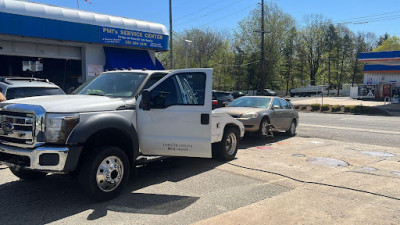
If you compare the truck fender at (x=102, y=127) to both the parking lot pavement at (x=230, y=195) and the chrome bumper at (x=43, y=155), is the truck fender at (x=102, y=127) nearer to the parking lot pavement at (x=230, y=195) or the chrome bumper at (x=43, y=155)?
the chrome bumper at (x=43, y=155)

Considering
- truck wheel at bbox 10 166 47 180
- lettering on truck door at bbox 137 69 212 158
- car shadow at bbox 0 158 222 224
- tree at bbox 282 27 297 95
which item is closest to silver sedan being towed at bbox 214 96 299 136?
lettering on truck door at bbox 137 69 212 158

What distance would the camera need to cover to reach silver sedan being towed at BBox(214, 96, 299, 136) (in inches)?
393

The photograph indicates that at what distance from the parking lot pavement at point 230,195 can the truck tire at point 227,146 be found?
0.63ft

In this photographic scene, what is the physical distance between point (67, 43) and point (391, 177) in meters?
15.3

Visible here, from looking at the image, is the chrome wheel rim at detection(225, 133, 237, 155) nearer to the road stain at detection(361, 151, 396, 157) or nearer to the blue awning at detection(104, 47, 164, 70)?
the road stain at detection(361, 151, 396, 157)

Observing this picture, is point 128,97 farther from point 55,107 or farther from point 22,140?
point 22,140

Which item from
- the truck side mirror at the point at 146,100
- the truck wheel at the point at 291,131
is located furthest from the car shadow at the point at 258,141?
the truck side mirror at the point at 146,100

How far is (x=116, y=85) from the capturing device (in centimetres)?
585

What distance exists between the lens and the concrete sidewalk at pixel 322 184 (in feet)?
14.0

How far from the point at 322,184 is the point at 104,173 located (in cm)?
370

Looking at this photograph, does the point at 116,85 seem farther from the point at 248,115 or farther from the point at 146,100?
the point at 248,115

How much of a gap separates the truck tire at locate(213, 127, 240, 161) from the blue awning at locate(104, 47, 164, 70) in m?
11.3

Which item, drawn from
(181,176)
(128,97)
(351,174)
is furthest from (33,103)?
(351,174)

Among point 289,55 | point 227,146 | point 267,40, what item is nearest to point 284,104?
point 227,146
